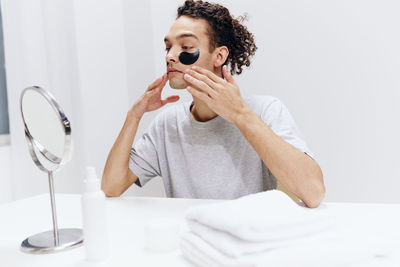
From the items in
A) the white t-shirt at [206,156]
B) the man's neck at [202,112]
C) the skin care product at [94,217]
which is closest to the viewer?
the skin care product at [94,217]

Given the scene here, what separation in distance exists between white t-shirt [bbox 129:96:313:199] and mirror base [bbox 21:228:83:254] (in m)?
0.52

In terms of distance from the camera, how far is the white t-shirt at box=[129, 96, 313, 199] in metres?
1.24

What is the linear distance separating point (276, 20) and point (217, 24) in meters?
0.40

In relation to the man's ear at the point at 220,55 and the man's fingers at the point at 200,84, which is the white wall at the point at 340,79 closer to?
the man's ear at the point at 220,55

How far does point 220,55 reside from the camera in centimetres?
140

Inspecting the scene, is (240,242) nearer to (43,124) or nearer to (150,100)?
(43,124)

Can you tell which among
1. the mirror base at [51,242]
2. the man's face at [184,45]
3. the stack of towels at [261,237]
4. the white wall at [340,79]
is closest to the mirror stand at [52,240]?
the mirror base at [51,242]

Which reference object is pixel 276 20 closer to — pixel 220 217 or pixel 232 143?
pixel 232 143

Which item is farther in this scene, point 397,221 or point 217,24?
point 217,24

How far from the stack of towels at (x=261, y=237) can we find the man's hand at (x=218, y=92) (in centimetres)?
53

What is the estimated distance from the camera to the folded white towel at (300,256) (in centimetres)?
52

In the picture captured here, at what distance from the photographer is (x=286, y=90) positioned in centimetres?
169

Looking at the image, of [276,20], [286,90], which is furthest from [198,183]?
[276,20]

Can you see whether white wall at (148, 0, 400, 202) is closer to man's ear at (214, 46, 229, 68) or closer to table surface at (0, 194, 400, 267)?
man's ear at (214, 46, 229, 68)
